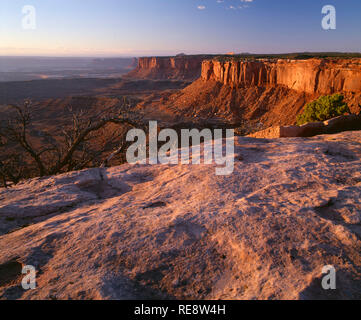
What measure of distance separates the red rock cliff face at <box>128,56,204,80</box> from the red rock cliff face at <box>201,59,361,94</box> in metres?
36.3

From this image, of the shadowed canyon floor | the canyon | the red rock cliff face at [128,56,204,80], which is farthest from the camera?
the red rock cliff face at [128,56,204,80]

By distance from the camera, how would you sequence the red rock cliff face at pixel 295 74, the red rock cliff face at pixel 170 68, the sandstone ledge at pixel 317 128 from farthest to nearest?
the red rock cliff face at pixel 170 68, the red rock cliff face at pixel 295 74, the sandstone ledge at pixel 317 128

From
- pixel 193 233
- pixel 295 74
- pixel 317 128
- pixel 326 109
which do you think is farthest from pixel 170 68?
pixel 193 233

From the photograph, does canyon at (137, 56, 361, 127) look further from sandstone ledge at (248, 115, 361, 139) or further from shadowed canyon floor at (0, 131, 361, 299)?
shadowed canyon floor at (0, 131, 361, 299)

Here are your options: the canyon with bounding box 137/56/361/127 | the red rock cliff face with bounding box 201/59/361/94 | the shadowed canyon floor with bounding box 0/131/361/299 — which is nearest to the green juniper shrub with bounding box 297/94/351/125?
the canyon with bounding box 137/56/361/127

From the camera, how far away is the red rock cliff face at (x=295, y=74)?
22094mm

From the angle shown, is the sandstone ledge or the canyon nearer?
the sandstone ledge

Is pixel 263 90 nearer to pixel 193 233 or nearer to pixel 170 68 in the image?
pixel 193 233

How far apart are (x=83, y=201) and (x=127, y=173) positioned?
3.38 feet

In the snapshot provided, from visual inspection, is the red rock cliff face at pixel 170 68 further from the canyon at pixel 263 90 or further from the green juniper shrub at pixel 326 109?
the green juniper shrub at pixel 326 109

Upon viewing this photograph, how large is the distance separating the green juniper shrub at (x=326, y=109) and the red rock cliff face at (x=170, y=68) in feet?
216

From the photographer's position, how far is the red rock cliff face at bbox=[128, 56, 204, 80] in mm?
77625

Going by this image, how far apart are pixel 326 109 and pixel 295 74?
17.7 metres

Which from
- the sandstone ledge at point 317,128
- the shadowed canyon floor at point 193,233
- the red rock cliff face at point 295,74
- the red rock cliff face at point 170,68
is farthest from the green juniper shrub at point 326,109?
the red rock cliff face at point 170,68
